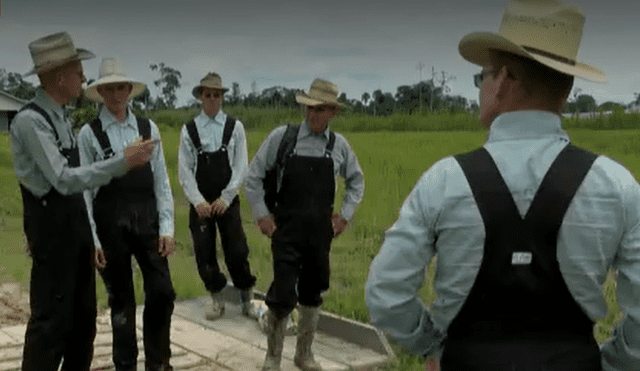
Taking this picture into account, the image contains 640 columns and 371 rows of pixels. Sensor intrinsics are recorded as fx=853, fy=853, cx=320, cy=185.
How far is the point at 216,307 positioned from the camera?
26.0 feet

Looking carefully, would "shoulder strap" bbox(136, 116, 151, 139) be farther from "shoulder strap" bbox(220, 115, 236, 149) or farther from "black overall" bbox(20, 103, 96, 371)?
"shoulder strap" bbox(220, 115, 236, 149)

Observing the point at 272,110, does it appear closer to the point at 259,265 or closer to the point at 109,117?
the point at 259,265

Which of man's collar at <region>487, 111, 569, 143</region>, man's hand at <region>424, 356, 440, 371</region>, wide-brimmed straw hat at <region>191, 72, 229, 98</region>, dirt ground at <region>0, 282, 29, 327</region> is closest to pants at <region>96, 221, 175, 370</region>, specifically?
dirt ground at <region>0, 282, 29, 327</region>

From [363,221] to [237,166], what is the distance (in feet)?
17.8

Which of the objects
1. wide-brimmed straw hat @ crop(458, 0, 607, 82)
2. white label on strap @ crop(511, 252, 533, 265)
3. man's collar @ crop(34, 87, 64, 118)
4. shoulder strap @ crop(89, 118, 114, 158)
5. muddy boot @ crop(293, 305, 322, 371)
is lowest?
muddy boot @ crop(293, 305, 322, 371)

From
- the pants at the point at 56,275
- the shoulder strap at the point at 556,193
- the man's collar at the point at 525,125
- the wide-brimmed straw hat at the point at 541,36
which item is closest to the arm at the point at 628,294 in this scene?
the shoulder strap at the point at 556,193

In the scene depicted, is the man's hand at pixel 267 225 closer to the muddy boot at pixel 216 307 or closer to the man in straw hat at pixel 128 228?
the man in straw hat at pixel 128 228

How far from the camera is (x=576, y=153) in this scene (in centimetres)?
241

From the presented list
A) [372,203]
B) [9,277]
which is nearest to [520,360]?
[9,277]

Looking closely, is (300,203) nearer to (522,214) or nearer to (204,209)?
(204,209)

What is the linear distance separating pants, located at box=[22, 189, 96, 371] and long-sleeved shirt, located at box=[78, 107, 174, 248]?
2.40 ft

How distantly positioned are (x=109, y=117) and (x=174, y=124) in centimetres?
3851

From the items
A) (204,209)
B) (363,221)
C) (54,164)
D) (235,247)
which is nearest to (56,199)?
(54,164)

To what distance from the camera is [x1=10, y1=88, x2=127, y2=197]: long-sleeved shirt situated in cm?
474
